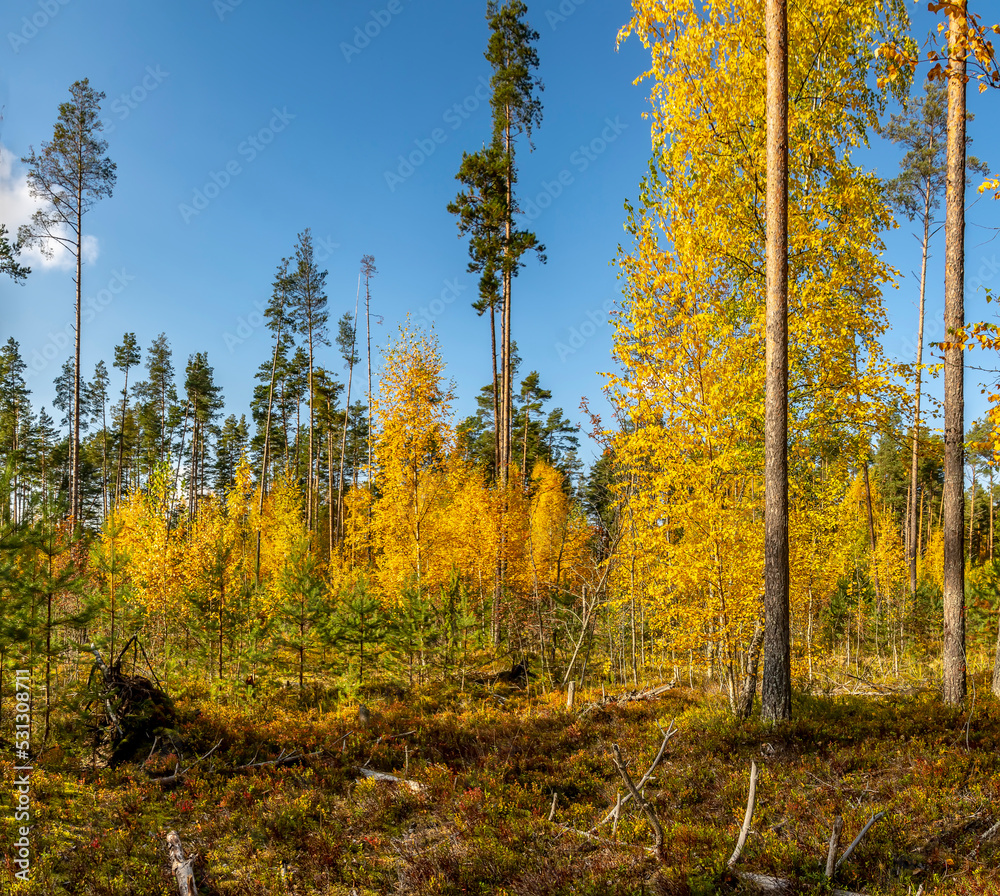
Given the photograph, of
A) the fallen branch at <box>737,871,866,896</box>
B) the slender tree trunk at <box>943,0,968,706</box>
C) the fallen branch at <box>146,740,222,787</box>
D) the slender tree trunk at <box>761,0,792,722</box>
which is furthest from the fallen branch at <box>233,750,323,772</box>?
the slender tree trunk at <box>943,0,968,706</box>

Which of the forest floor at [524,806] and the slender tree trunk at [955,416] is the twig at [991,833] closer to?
the forest floor at [524,806]

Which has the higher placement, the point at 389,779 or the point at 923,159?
the point at 923,159

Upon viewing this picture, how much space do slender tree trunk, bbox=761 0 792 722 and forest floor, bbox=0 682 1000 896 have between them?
84 centimetres

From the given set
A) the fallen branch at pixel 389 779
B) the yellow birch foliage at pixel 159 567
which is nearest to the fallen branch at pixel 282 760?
the fallen branch at pixel 389 779

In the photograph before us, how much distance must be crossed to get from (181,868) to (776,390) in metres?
8.68

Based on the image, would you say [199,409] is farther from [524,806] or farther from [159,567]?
[524,806]

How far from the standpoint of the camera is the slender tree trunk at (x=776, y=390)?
738 centimetres

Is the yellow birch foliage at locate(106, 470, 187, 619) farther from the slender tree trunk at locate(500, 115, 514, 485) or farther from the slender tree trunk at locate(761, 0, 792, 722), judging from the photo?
the slender tree trunk at locate(761, 0, 792, 722)

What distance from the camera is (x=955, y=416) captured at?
859 centimetres

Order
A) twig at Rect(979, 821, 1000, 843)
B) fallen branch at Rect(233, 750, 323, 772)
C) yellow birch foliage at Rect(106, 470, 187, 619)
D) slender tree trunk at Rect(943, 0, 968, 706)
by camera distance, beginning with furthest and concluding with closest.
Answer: yellow birch foliage at Rect(106, 470, 187, 619), slender tree trunk at Rect(943, 0, 968, 706), fallen branch at Rect(233, 750, 323, 772), twig at Rect(979, 821, 1000, 843)

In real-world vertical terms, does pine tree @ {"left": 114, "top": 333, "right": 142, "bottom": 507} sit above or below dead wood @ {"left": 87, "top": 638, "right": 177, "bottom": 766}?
above

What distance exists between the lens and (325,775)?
7312 millimetres

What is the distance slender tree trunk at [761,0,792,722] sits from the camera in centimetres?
738

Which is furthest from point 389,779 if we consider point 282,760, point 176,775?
point 176,775
